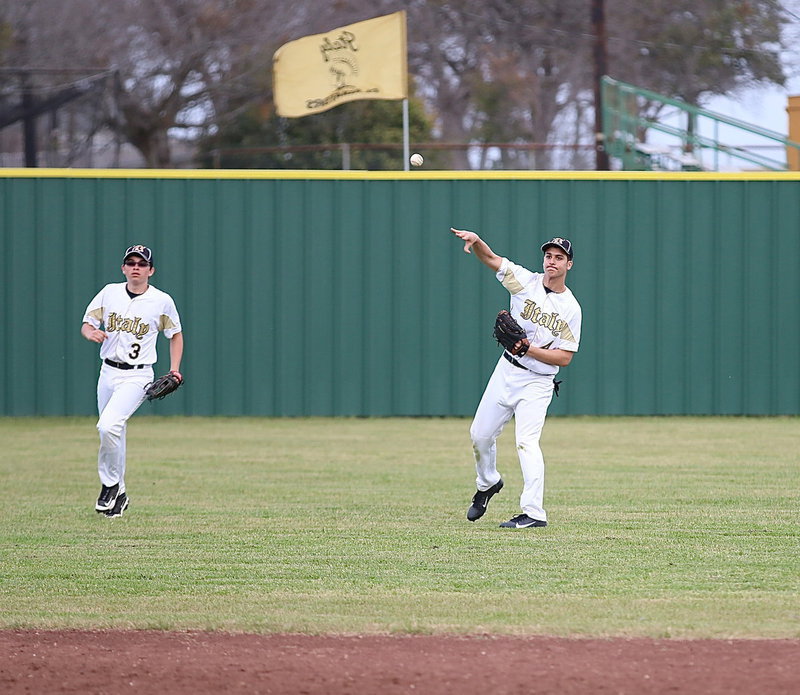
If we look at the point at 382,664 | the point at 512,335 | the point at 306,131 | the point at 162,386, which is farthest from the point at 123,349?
the point at 306,131

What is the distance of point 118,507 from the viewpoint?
946 centimetres

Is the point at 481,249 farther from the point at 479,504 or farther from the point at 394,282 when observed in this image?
the point at 394,282

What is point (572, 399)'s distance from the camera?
57.5ft

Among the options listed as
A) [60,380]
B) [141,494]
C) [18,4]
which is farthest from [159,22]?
[141,494]

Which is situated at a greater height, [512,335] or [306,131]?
[306,131]

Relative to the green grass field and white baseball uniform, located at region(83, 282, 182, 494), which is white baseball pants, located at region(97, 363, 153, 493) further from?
the green grass field

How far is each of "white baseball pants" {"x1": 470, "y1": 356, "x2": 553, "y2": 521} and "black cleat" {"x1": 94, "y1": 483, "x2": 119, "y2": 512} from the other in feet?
9.01

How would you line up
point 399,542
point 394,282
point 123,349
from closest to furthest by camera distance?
point 399,542, point 123,349, point 394,282

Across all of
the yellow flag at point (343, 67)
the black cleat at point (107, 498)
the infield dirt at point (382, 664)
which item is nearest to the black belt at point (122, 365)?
the black cleat at point (107, 498)

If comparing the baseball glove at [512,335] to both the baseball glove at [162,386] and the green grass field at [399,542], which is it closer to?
the green grass field at [399,542]

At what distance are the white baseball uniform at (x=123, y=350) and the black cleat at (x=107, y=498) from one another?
41mm

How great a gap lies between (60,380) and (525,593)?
11803 millimetres

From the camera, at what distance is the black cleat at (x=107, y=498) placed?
9.42 m

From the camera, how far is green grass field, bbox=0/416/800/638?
20.9 ft
